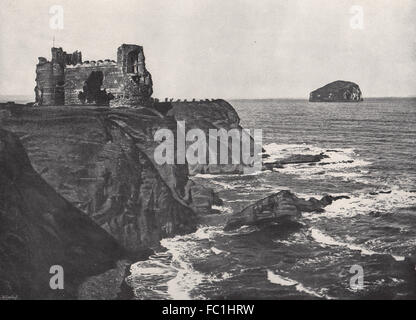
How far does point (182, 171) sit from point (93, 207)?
1498 centimetres

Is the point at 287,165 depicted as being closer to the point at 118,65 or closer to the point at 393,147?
the point at 393,147

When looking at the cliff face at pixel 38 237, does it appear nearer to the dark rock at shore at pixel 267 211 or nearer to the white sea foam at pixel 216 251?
the white sea foam at pixel 216 251

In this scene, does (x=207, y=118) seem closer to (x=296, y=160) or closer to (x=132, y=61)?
(x=296, y=160)

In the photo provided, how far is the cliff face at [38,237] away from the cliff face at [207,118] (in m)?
37.0

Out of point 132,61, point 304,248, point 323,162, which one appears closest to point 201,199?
point 304,248

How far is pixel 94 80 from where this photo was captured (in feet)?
174

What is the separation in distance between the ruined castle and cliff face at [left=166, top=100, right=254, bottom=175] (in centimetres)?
2317

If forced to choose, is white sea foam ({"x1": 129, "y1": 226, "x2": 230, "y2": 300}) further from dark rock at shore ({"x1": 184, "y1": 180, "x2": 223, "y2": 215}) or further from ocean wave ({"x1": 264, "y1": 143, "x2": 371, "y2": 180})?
ocean wave ({"x1": 264, "y1": 143, "x2": 371, "y2": 180})

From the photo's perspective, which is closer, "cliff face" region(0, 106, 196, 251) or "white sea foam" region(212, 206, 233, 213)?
"cliff face" region(0, 106, 196, 251)

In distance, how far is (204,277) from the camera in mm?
36156

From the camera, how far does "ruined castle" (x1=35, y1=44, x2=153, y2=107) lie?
51.9m

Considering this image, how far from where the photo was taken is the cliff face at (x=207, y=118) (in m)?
76.9

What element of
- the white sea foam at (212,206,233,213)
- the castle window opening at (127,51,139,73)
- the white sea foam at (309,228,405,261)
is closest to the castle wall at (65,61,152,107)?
the castle window opening at (127,51,139,73)

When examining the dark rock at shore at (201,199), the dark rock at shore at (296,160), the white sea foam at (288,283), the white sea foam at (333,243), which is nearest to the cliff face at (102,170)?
the dark rock at shore at (201,199)
